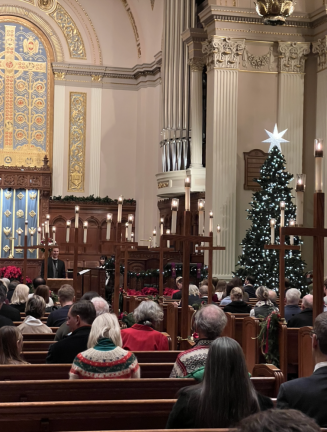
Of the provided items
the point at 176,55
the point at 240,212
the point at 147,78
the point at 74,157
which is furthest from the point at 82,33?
the point at 240,212

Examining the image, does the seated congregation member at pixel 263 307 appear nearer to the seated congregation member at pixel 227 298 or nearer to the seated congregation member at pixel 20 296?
the seated congregation member at pixel 227 298

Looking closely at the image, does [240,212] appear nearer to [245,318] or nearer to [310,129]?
[310,129]

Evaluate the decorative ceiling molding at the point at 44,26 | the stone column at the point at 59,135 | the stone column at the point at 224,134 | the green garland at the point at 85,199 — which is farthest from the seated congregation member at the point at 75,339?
the decorative ceiling molding at the point at 44,26

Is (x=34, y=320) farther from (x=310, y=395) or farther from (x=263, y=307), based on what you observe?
(x=310, y=395)

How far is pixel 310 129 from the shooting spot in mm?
15602

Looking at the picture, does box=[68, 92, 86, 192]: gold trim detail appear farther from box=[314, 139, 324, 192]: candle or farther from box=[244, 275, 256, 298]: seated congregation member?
box=[314, 139, 324, 192]: candle

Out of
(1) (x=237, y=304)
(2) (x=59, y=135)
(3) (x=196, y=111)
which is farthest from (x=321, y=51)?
(2) (x=59, y=135)

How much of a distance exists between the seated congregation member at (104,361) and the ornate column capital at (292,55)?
11902 millimetres

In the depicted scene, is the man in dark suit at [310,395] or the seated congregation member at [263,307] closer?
the man in dark suit at [310,395]

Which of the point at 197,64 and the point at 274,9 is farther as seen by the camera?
the point at 197,64

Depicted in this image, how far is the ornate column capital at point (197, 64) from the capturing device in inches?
684

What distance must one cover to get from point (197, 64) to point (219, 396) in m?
15.4

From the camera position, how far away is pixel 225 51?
49.0 feet

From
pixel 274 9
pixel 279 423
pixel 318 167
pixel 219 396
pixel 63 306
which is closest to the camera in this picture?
pixel 279 423
